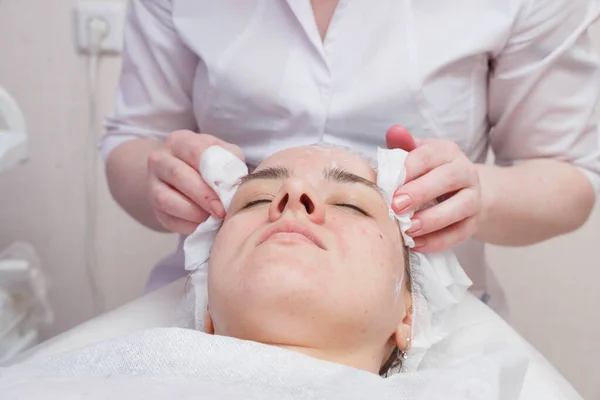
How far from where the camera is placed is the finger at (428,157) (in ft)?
2.61

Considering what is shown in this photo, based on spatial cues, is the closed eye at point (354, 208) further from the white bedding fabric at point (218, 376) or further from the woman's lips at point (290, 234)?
the white bedding fabric at point (218, 376)

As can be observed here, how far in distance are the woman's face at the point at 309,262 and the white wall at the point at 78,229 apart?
2.53ft

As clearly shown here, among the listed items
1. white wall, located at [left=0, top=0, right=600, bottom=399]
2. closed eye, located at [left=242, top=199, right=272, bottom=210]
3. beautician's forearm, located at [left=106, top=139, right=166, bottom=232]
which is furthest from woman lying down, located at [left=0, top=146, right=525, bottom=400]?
white wall, located at [left=0, top=0, right=600, bottom=399]

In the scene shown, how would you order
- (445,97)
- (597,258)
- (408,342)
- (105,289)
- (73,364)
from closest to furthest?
(73,364) < (408,342) < (445,97) < (597,258) < (105,289)

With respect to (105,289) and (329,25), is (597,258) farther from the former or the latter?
(105,289)

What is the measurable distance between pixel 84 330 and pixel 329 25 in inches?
19.9

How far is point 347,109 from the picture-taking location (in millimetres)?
910

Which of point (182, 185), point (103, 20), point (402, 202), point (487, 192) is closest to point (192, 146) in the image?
point (182, 185)

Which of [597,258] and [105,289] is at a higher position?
[597,258]

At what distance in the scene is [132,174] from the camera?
39.7 inches

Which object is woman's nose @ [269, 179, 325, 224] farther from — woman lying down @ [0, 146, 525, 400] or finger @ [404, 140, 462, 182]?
finger @ [404, 140, 462, 182]

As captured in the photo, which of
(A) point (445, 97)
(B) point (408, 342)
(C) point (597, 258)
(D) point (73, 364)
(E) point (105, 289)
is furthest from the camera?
(E) point (105, 289)

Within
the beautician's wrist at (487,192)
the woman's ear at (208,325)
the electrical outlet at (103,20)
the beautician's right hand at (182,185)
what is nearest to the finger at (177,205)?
the beautician's right hand at (182,185)

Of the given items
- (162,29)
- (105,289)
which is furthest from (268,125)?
(105,289)
